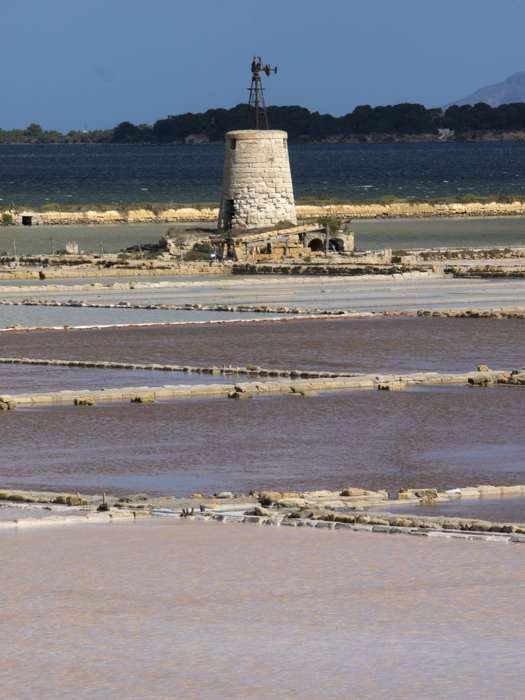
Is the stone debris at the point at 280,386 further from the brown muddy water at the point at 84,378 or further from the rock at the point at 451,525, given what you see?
the rock at the point at 451,525

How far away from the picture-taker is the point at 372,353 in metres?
24.3

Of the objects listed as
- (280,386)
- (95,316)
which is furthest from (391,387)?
(95,316)

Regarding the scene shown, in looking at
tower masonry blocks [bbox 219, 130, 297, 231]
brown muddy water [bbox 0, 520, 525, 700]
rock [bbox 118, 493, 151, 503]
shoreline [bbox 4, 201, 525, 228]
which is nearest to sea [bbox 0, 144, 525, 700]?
brown muddy water [bbox 0, 520, 525, 700]

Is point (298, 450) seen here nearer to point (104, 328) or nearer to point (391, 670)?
point (391, 670)

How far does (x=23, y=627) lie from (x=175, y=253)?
45.7 meters

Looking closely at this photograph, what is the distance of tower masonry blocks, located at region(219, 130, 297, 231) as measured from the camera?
2042 inches

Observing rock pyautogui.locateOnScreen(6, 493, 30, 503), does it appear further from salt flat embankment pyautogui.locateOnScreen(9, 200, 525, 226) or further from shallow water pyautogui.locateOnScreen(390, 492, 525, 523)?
salt flat embankment pyautogui.locateOnScreen(9, 200, 525, 226)

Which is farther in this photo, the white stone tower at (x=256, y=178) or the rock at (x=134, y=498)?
the white stone tower at (x=256, y=178)

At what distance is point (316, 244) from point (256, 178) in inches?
179

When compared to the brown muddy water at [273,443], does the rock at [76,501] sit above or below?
above

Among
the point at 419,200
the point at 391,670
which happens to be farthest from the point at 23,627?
the point at 419,200

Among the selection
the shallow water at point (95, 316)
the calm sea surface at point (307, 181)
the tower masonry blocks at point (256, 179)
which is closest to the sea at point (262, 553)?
the shallow water at point (95, 316)

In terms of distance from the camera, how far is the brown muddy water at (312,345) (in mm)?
23094

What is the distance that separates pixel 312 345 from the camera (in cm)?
2562
